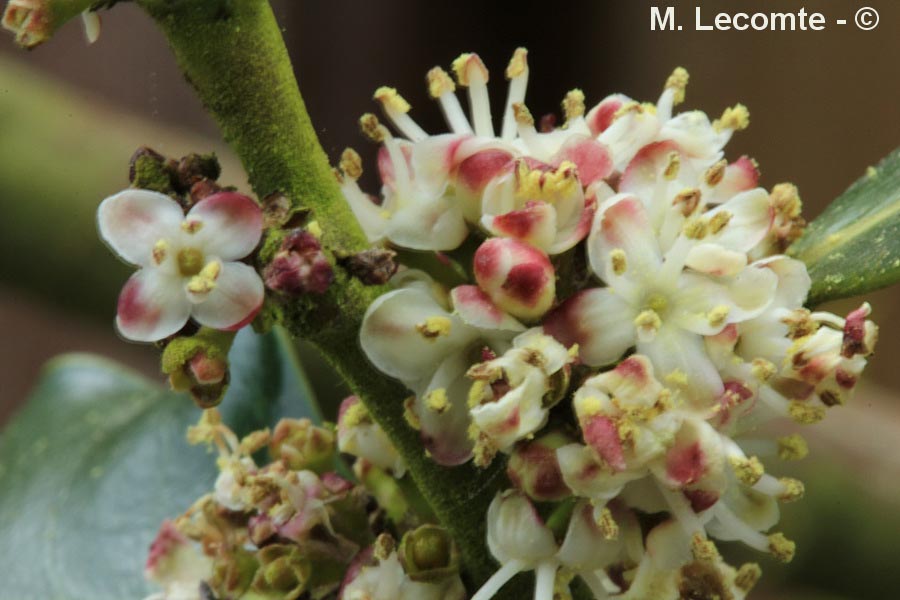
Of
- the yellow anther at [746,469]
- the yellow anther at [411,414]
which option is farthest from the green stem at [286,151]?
the yellow anther at [746,469]

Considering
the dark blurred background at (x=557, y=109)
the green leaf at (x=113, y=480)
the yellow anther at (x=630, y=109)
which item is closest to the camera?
the yellow anther at (x=630, y=109)

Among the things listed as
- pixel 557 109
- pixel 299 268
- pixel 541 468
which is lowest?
pixel 557 109

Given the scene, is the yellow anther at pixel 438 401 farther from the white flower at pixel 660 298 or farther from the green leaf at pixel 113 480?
the green leaf at pixel 113 480

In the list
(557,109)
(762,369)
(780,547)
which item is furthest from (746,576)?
(557,109)

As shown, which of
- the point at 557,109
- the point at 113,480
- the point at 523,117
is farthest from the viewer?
the point at 557,109

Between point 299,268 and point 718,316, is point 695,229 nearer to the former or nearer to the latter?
point 718,316

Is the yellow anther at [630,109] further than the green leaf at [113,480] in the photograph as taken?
No

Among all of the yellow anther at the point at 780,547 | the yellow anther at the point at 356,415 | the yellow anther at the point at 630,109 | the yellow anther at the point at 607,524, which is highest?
the yellow anther at the point at 630,109
